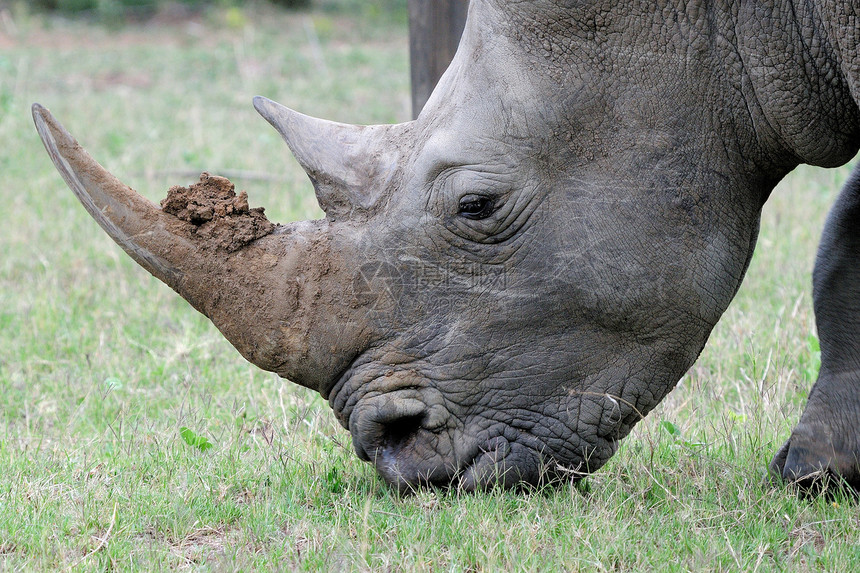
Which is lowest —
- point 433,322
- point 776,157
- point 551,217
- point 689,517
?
point 689,517

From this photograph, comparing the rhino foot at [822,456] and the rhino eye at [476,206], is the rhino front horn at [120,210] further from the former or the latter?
the rhino foot at [822,456]

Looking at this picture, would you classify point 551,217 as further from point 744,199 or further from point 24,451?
point 24,451

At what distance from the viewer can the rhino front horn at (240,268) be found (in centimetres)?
372

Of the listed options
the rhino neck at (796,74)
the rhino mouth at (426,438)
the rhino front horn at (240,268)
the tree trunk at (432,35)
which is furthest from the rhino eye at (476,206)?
the tree trunk at (432,35)

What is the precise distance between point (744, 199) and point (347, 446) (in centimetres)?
176

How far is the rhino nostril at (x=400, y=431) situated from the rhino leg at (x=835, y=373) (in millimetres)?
1300

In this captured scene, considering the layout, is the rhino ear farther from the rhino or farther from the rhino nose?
the rhino nose

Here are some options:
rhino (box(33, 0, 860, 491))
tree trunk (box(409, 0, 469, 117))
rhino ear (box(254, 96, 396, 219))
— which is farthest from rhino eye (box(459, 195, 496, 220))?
tree trunk (box(409, 0, 469, 117))

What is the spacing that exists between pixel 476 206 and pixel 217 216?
83 cm

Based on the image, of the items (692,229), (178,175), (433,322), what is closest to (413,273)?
(433,322)

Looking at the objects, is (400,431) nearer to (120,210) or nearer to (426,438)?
(426,438)

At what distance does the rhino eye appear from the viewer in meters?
3.68

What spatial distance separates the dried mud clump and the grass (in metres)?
0.89

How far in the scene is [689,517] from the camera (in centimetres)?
371
